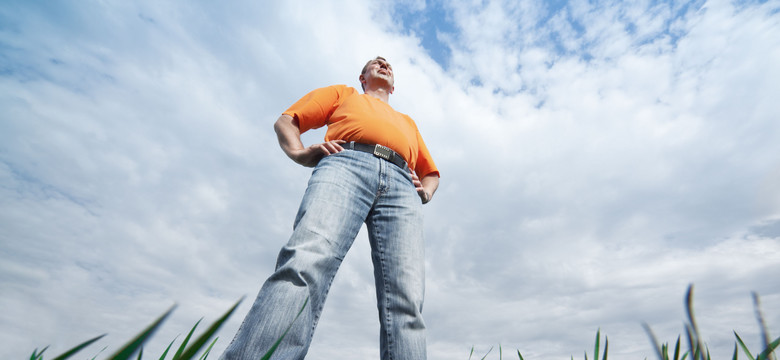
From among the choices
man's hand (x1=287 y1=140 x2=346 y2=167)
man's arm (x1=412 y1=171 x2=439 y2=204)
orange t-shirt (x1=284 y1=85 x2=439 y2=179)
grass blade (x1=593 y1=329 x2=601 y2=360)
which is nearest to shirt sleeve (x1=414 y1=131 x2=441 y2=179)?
man's arm (x1=412 y1=171 x2=439 y2=204)

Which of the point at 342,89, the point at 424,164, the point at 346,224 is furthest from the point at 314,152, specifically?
the point at 424,164

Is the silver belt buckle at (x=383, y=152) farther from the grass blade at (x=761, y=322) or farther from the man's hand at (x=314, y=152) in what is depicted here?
the grass blade at (x=761, y=322)

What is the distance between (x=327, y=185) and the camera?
6.67 feet

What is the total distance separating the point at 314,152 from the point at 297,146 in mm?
152

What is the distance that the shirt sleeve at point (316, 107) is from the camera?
262cm

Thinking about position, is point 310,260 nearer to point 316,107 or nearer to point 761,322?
point 316,107

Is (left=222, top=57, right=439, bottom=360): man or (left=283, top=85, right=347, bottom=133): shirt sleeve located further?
(left=283, top=85, right=347, bottom=133): shirt sleeve

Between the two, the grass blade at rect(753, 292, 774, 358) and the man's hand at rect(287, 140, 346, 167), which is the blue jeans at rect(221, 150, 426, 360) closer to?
the man's hand at rect(287, 140, 346, 167)

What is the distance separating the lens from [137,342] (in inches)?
13.4

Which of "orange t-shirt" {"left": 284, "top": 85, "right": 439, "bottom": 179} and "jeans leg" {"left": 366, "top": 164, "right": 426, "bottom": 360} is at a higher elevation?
"orange t-shirt" {"left": 284, "top": 85, "right": 439, "bottom": 179}

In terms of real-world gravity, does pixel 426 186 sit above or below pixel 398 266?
above

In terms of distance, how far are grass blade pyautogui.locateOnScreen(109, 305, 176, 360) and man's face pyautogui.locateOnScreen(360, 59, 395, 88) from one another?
2.90 meters

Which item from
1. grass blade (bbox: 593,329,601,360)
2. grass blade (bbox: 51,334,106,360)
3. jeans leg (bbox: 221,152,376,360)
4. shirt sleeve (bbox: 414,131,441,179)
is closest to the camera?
grass blade (bbox: 51,334,106,360)

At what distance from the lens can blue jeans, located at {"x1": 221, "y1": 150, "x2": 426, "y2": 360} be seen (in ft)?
5.23
